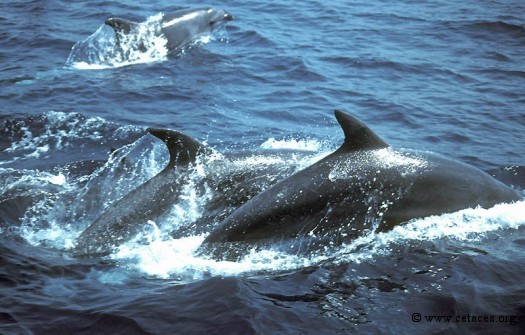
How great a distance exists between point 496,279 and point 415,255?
1092 mm

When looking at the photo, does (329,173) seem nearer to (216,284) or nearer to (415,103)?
(216,284)

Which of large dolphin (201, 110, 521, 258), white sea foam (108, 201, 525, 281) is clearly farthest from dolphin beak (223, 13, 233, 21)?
large dolphin (201, 110, 521, 258)

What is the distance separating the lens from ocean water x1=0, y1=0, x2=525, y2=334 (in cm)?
812

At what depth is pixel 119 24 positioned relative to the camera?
22.0 metres

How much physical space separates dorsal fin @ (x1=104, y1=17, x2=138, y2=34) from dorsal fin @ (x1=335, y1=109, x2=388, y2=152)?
13.5m

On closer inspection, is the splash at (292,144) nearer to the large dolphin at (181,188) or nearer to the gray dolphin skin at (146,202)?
the large dolphin at (181,188)

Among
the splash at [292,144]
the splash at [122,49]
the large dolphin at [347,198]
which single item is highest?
the large dolphin at [347,198]

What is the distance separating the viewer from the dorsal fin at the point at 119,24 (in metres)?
21.8

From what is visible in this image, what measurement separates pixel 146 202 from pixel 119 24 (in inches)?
476

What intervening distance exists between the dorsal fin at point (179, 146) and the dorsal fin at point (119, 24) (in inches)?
459

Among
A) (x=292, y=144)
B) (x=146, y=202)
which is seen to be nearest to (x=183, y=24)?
(x=292, y=144)

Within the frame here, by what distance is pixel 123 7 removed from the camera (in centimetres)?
2867

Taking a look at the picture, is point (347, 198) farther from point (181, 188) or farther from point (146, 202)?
point (146, 202)

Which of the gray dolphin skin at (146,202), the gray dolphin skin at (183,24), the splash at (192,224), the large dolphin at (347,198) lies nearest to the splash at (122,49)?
the gray dolphin skin at (183,24)
